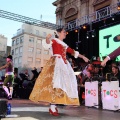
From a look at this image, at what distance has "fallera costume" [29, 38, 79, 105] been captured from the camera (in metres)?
3.58

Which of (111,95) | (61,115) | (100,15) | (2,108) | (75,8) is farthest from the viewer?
(75,8)

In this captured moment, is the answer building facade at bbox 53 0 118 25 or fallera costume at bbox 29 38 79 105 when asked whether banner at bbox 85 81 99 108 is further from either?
building facade at bbox 53 0 118 25

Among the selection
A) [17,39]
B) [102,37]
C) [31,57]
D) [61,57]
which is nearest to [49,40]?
[61,57]

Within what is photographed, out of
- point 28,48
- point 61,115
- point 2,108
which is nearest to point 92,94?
point 61,115

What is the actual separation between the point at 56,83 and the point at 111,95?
2038 mm

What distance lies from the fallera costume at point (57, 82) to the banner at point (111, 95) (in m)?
1.53

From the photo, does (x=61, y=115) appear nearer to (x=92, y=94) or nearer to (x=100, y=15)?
(x=92, y=94)

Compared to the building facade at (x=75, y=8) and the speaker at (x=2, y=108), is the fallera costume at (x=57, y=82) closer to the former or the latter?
the speaker at (x=2, y=108)

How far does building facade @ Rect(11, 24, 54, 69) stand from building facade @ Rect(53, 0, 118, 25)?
2487 centimetres

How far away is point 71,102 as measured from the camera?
11.9 feet

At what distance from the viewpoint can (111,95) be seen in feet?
16.6

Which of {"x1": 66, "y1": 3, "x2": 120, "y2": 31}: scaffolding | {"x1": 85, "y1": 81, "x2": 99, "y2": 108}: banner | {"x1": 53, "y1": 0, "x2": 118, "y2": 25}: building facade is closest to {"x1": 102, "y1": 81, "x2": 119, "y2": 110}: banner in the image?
{"x1": 85, "y1": 81, "x2": 99, "y2": 108}: banner

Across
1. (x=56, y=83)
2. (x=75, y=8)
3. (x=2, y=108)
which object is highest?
(x=75, y=8)

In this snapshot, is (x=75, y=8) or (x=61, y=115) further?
(x=75, y=8)
